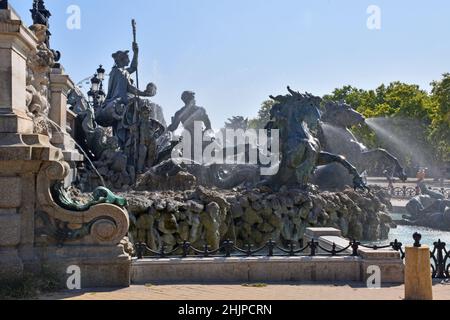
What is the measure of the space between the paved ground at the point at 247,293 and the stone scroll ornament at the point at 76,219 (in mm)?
691

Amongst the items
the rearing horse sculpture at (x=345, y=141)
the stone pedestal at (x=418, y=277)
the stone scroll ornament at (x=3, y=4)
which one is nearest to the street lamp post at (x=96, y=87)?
the rearing horse sculpture at (x=345, y=141)

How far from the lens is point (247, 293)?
23.2 ft

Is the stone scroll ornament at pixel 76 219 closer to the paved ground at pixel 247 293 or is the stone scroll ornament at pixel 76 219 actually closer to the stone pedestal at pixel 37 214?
the stone pedestal at pixel 37 214

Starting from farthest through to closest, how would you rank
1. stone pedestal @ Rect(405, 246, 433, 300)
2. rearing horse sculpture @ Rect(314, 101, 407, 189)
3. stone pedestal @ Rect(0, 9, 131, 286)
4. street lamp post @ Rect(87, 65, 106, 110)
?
street lamp post @ Rect(87, 65, 106, 110), rearing horse sculpture @ Rect(314, 101, 407, 189), stone pedestal @ Rect(0, 9, 131, 286), stone pedestal @ Rect(405, 246, 433, 300)

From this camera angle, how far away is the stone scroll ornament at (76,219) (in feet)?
23.5

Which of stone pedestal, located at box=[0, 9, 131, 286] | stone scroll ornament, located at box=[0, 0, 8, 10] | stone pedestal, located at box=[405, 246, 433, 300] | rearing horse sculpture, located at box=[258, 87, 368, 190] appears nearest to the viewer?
stone pedestal, located at box=[405, 246, 433, 300]

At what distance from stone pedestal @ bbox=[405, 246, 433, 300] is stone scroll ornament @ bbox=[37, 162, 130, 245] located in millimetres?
3490

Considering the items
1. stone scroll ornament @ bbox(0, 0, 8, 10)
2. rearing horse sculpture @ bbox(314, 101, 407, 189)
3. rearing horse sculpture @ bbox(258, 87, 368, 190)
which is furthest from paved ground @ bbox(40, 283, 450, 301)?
rearing horse sculpture @ bbox(314, 101, 407, 189)

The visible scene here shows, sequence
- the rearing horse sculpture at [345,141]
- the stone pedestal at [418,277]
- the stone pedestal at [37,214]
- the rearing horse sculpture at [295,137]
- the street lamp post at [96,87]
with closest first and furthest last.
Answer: the stone pedestal at [418,277]
the stone pedestal at [37,214]
the rearing horse sculpture at [295,137]
the rearing horse sculpture at [345,141]
the street lamp post at [96,87]

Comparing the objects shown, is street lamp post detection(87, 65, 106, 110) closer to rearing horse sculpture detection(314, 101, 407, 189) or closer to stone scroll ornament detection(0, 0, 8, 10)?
rearing horse sculpture detection(314, 101, 407, 189)

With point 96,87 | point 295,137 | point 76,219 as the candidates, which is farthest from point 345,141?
point 76,219

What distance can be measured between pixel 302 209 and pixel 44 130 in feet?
30.7

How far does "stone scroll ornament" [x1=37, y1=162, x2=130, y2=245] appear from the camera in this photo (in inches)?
282

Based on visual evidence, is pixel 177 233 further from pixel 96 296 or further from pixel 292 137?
pixel 96 296
